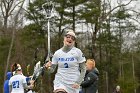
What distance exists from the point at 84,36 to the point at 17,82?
40.1 metres

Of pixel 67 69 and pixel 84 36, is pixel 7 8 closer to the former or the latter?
pixel 84 36

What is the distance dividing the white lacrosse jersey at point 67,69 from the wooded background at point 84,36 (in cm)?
3673

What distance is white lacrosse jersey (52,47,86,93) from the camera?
27.6ft

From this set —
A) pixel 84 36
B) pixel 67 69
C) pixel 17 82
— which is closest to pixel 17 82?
pixel 17 82

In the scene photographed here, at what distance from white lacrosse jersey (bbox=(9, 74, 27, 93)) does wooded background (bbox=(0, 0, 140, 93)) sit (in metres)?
32.3

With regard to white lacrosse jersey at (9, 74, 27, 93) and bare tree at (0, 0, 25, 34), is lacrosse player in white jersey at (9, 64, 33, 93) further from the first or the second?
bare tree at (0, 0, 25, 34)

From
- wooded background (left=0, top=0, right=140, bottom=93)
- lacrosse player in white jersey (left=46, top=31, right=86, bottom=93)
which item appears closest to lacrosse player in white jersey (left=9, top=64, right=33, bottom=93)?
lacrosse player in white jersey (left=46, top=31, right=86, bottom=93)

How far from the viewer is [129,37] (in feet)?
185

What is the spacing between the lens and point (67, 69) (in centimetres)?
847

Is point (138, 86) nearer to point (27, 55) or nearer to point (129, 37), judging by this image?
point (129, 37)

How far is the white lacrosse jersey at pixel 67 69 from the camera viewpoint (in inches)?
331

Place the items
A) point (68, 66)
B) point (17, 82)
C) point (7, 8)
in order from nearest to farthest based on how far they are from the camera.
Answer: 1. point (68, 66)
2. point (17, 82)
3. point (7, 8)

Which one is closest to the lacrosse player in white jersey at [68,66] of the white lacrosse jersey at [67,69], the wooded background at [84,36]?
the white lacrosse jersey at [67,69]

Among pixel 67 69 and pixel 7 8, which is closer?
pixel 67 69
